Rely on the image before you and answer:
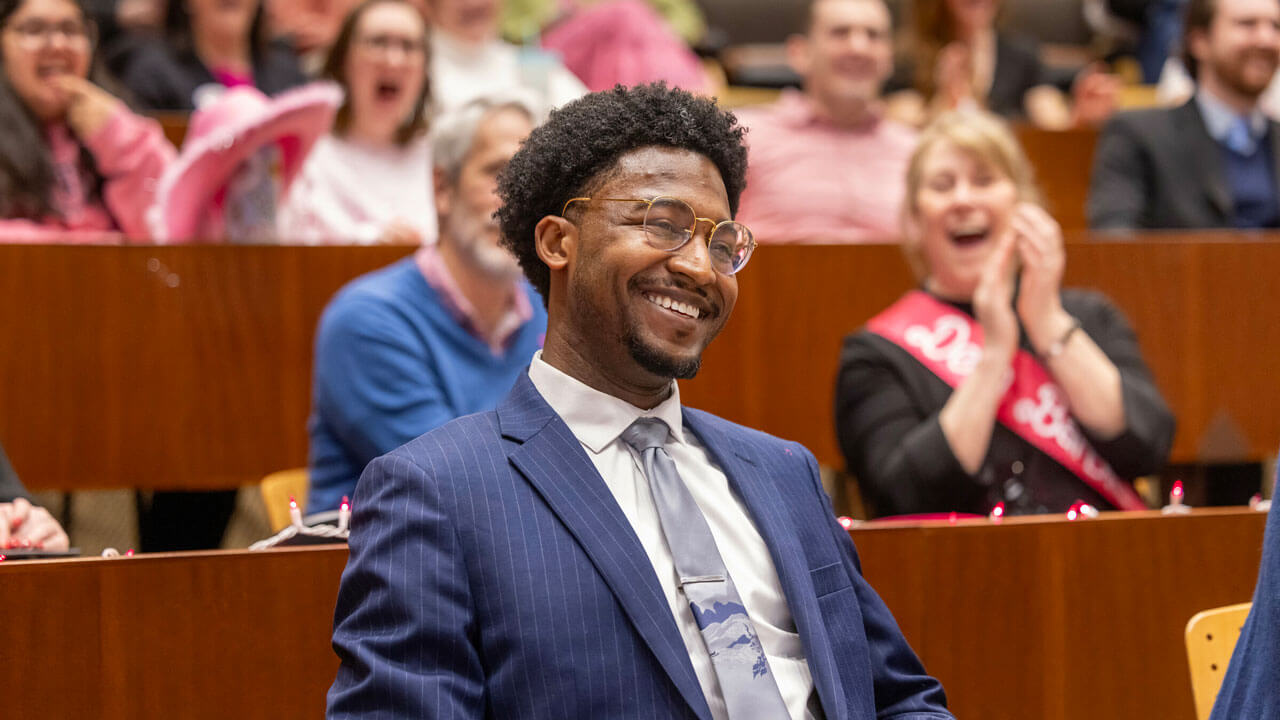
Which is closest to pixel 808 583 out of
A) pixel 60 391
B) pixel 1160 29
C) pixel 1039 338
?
pixel 1039 338

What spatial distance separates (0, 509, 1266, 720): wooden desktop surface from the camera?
4.85 ft

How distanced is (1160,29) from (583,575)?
182 inches

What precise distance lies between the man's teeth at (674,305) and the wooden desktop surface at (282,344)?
57.3 inches

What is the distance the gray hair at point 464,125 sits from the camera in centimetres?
229

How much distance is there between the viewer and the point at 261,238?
2.86 metres

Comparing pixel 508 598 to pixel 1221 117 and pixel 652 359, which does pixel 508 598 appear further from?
pixel 1221 117

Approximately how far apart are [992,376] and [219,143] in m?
1.55

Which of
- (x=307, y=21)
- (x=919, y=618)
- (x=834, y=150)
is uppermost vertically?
(x=307, y=21)

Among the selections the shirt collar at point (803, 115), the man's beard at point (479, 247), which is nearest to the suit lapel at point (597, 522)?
the man's beard at point (479, 247)

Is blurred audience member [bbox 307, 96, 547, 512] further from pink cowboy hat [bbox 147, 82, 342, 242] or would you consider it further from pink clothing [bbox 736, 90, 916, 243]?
pink clothing [bbox 736, 90, 916, 243]

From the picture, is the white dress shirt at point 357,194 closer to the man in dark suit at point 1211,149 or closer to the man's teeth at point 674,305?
the man in dark suit at point 1211,149

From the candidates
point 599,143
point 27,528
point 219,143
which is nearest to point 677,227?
point 599,143

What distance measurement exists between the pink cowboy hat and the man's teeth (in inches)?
65.9

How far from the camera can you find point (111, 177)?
9.72 ft
